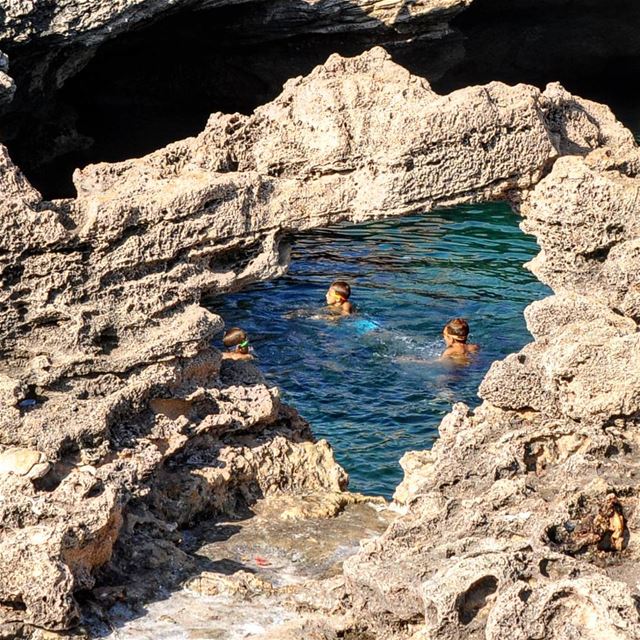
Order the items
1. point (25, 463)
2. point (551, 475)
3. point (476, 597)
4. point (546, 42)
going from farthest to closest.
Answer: point (546, 42)
point (551, 475)
point (25, 463)
point (476, 597)

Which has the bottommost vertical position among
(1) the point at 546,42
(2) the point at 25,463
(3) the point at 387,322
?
(3) the point at 387,322

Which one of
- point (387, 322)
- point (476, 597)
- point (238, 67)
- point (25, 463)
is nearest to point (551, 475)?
point (476, 597)

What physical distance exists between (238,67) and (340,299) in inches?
332

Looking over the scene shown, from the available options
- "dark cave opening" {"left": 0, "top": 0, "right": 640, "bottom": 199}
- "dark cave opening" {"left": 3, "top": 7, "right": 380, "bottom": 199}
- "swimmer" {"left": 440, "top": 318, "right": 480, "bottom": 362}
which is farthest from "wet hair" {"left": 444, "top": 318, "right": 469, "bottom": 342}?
"dark cave opening" {"left": 3, "top": 7, "right": 380, "bottom": 199}

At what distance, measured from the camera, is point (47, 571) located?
585 centimetres

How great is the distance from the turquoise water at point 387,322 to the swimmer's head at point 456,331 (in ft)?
0.88

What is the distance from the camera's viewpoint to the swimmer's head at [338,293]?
15.3 metres

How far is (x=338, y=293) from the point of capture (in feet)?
50.3

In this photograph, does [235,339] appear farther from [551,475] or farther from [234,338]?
[551,475]

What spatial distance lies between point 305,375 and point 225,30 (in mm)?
8636

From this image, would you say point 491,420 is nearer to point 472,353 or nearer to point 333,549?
point 333,549

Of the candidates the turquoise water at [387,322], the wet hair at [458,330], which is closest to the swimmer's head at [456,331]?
the wet hair at [458,330]

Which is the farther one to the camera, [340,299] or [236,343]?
[340,299]

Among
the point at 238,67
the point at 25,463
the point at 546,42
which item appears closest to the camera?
the point at 25,463
